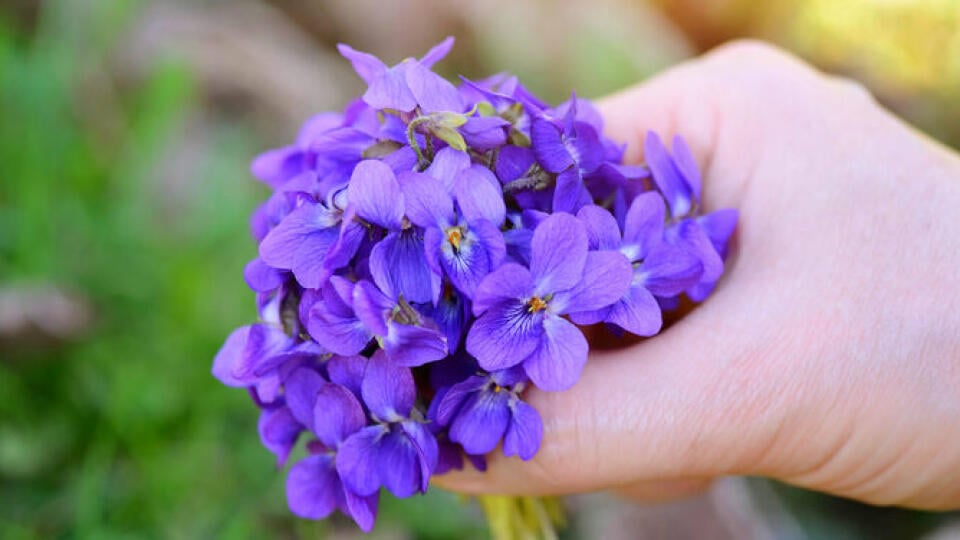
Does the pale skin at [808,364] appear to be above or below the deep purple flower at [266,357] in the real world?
above

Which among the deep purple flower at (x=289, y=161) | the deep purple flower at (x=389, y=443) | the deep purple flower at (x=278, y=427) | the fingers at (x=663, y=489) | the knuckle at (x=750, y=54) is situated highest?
the knuckle at (x=750, y=54)

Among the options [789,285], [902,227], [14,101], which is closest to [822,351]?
[789,285]

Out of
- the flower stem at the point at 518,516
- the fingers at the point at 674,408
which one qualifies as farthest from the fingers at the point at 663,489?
the fingers at the point at 674,408

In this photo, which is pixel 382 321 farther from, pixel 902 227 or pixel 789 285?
pixel 902 227

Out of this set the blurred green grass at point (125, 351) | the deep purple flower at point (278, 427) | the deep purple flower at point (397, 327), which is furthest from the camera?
the blurred green grass at point (125, 351)

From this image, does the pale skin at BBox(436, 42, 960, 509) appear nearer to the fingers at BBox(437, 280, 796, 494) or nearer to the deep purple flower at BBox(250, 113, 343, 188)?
the fingers at BBox(437, 280, 796, 494)

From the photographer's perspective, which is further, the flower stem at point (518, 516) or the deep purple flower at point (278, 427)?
Answer: the flower stem at point (518, 516)

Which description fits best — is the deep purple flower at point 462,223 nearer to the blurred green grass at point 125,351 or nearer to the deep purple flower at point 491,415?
the deep purple flower at point 491,415

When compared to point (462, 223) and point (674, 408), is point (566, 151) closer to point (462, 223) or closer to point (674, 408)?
point (462, 223)
